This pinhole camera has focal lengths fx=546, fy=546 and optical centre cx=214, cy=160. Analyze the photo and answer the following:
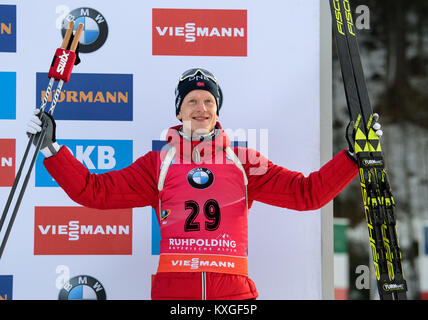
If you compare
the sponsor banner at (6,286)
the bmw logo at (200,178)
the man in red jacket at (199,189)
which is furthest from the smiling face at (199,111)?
the sponsor banner at (6,286)

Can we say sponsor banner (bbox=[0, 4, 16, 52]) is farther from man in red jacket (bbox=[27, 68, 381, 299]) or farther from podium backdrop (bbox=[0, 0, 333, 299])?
man in red jacket (bbox=[27, 68, 381, 299])

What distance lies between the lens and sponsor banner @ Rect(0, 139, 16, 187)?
268cm

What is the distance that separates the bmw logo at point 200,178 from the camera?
228 centimetres

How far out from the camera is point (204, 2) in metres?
2.74

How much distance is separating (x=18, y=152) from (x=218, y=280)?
1.21 meters

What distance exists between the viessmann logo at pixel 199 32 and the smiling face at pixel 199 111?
423 millimetres

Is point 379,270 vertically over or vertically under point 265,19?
under

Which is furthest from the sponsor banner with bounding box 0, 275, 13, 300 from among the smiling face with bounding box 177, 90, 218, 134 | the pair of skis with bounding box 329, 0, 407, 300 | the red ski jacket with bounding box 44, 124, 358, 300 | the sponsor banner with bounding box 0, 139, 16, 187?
the pair of skis with bounding box 329, 0, 407, 300

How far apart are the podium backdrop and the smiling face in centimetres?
33

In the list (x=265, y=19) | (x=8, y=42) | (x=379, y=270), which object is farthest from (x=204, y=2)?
(x=379, y=270)

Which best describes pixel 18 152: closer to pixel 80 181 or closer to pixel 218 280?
pixel 80 181

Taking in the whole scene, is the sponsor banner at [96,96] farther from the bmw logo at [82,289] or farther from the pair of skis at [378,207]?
the pair of skis at [378,207]

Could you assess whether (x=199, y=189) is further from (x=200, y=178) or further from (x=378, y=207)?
(x=378, y=207)

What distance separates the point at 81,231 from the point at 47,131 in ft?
2.37
